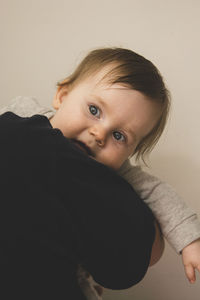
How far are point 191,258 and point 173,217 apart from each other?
0.27ft

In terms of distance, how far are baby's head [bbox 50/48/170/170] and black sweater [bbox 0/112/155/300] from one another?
0.14 m

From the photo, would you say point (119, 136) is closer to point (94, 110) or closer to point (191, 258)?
point (94, 110)

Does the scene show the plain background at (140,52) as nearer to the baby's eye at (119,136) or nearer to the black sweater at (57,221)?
the baby's eye at (119,136)

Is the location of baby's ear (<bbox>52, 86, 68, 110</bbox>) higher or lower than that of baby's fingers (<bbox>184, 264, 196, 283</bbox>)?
higher

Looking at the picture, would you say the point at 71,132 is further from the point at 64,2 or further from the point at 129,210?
the point at 64,2

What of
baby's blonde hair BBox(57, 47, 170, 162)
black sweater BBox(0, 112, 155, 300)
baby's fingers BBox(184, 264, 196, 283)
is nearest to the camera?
black sweater BBox(0, 112, 155, 300)

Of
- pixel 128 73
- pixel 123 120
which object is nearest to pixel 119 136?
pixel 123 120

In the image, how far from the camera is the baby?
555 millimetres

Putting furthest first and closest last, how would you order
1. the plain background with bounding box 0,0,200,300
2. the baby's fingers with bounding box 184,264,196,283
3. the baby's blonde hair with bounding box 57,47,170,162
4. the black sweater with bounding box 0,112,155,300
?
the plain background with bounding box 0,0,200,300 < the baby's blonde hair with bounding box 57,47,170,162 < the baby's fingers with bounding box 184,264,196,283 < the black sweater with bounding box 0,112,155,300

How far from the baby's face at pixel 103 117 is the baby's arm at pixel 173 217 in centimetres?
8

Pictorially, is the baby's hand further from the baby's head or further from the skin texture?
the baby's head

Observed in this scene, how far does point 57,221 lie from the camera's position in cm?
37

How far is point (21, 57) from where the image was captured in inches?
37.7

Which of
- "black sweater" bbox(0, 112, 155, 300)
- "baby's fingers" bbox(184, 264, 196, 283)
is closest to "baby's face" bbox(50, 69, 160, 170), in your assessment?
"black sweater" bbox(0, 112, 155, 300)
